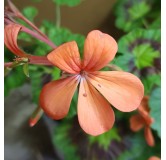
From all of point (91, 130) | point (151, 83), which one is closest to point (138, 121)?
point (151, 83)

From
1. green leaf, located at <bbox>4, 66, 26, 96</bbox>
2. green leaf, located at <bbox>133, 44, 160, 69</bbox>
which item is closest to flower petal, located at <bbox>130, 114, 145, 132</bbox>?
green leaf, located at <bbox>133, 44, 160, 69</bbox>

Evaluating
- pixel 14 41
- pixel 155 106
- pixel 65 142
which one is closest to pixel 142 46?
pixel 155 106

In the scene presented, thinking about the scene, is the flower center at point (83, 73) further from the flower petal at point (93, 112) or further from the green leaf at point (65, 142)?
the green leaf at point (65, 142)

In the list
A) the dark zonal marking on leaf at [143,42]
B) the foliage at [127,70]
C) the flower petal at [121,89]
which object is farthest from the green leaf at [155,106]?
the flower petal at [121,89]

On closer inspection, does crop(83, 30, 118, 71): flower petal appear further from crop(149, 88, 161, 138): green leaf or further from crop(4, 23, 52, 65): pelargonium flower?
crop(149, 88, 161, 138): green leaf

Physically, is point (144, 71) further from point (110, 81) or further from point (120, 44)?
point (110, 81)
